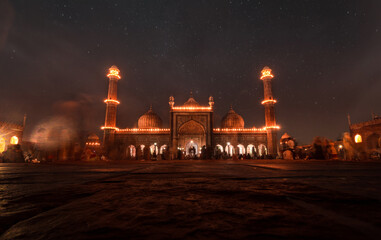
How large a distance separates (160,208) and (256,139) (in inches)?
1018

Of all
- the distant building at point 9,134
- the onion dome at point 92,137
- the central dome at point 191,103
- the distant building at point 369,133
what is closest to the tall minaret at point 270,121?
the distant building at point 369,133

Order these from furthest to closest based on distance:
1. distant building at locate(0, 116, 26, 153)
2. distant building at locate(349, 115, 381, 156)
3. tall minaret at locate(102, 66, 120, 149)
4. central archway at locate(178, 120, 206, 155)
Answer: central archway at locate(178, 120, 206, 155) < tall minaret at locate(102, 66, 120, 149) < distant building at locate(0, 116, 26, 153) < distant building at locate(349, 115, 381, 156)

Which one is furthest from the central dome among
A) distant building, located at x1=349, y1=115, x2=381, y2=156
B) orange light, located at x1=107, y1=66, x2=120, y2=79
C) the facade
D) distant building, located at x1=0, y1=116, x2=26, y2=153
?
distant building, located at x1=0, y1=116, x2=26, y2=153

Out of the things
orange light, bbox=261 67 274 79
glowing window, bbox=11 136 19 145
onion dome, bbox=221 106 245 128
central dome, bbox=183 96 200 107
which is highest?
orange light, bbox=261 67 274 79

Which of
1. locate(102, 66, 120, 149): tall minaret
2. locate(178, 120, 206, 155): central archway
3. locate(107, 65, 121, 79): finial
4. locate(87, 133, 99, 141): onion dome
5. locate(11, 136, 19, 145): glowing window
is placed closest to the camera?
locate(11, 136, 19, 145): glowing window

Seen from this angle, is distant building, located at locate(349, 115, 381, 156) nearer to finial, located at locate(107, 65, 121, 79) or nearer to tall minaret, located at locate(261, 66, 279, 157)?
tall minaret, located at locate(261, 66, 279, 157)

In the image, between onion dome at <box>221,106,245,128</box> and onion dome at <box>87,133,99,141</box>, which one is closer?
onion dome at <box>221,106,245,128</box>

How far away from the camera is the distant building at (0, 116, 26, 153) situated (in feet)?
72.9

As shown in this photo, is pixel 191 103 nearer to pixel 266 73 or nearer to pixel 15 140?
pixel 266 73

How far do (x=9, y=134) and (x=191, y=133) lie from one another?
2097 cm

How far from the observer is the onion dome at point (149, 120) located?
28438mm

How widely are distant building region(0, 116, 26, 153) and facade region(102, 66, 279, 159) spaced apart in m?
10.4

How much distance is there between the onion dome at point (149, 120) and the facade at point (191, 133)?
324cm

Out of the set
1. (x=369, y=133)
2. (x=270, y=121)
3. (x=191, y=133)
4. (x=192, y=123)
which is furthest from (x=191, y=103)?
(x=369, y=133)
